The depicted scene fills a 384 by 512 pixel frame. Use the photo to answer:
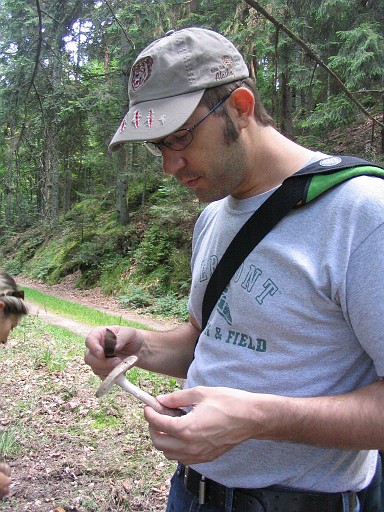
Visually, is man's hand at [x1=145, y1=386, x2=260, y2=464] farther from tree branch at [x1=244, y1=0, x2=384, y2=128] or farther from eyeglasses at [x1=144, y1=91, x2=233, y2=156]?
tree branch at [x1=244, y1=0, x2=384, y2=128]

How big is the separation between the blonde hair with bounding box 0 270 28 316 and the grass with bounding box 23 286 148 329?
24.9ft

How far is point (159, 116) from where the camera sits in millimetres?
1568

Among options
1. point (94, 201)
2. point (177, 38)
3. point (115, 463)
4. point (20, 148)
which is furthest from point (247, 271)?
point (94, 201)

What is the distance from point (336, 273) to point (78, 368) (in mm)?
6570

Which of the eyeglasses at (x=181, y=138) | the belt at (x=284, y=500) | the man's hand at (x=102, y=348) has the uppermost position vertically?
the eyeglasses at (x=181, y=138)

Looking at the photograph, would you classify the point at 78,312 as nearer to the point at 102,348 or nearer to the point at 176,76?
the point at 102,348

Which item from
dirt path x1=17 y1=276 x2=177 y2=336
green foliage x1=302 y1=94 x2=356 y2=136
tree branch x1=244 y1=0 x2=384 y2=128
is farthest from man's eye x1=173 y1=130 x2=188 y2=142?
green foliage x1=302 y1=94 x2=356 y2=136

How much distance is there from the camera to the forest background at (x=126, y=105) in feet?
18.7

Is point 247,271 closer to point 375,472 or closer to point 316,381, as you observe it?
point 316,381

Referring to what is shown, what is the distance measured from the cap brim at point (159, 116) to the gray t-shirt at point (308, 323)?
1.45 ft

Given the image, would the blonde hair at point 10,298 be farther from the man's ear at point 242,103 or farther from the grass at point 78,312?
the grass at point 78,312

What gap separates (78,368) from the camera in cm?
→ 734

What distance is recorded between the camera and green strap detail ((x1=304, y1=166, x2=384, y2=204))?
137 cm

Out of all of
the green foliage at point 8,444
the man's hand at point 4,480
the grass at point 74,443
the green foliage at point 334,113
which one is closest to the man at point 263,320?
the man's hand at point 4,480
